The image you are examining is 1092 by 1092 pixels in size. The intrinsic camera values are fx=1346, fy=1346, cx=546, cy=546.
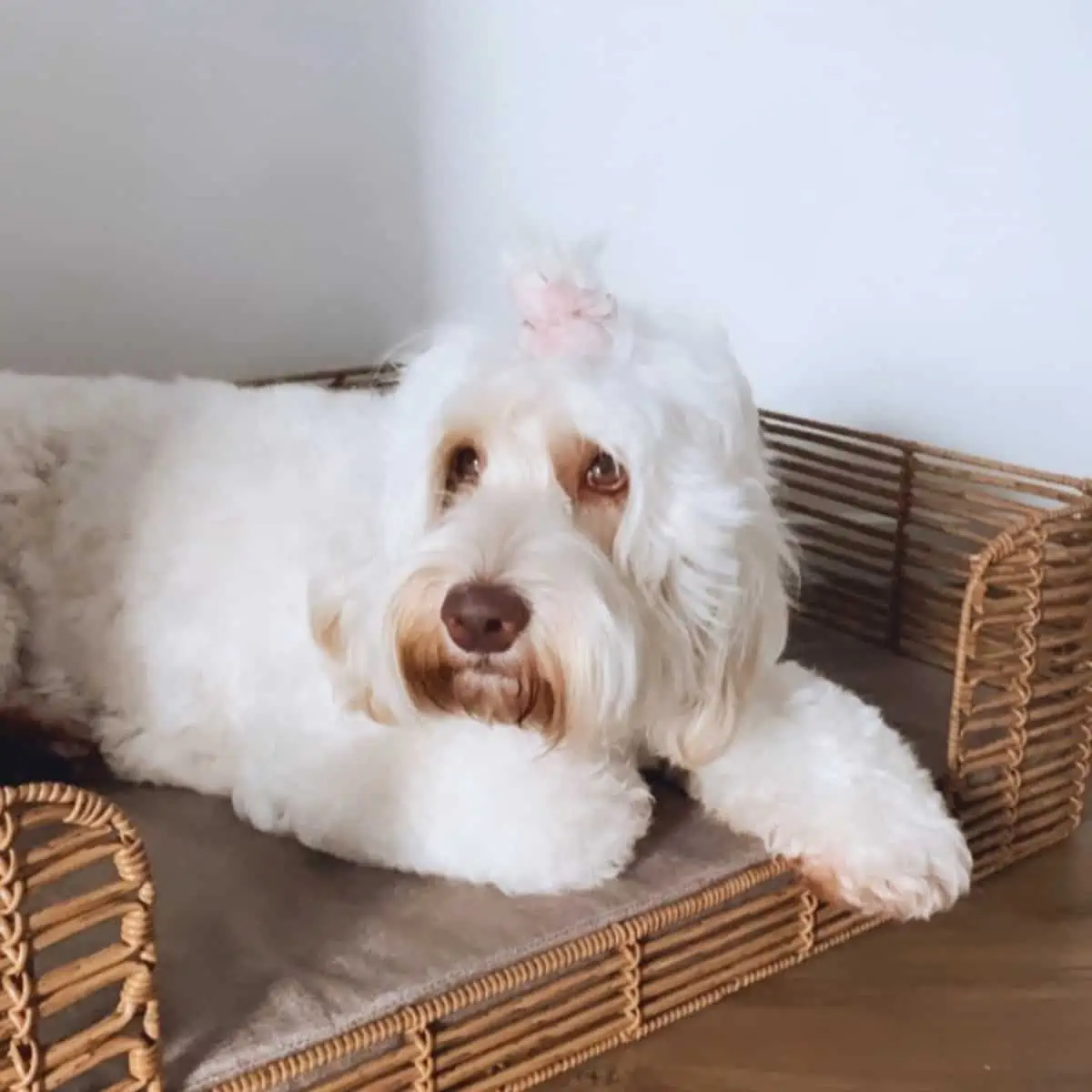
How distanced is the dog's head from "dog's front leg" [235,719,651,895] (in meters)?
0.07

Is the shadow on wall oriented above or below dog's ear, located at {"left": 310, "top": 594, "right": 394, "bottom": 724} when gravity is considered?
above

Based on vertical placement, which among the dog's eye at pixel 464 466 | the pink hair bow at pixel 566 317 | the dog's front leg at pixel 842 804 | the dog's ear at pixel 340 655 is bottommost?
the dog's front leg at pixel 842 804

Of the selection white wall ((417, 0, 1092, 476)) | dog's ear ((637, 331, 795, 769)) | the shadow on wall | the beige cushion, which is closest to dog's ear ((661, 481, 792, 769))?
dog's ear ((637, 331, 795, 769))

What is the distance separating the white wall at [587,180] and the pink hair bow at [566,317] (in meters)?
0.96

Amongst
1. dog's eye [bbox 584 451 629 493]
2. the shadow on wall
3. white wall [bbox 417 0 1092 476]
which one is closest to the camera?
dog's eye [bbox 584 451 629 493]

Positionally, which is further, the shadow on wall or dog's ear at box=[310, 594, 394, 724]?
the shadow on wall

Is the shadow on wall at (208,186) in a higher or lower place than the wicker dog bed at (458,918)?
higher

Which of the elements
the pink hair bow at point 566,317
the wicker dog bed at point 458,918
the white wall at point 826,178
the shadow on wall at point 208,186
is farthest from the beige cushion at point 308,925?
the shadow on wall at point 208,186

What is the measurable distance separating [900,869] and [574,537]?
44 cm

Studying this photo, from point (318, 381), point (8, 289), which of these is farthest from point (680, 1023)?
point (8, 289)

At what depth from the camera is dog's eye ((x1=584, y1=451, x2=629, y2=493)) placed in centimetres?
113

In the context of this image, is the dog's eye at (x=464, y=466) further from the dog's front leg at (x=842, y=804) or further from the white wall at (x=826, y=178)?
the white wall at (x=826, y=178)

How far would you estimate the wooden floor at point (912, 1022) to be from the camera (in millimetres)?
1161

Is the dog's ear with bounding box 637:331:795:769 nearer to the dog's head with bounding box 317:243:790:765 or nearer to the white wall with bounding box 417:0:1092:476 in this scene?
the dog's head with bounding box 317:243:790:765
